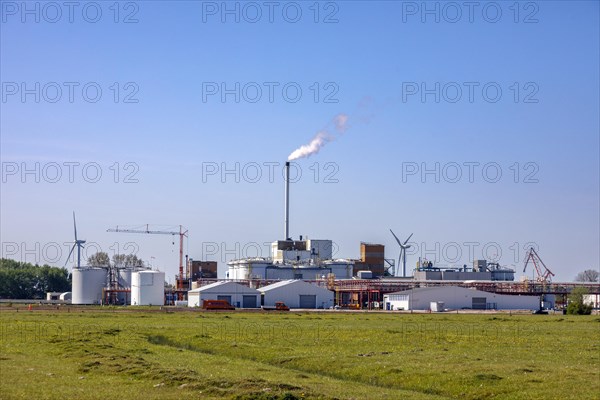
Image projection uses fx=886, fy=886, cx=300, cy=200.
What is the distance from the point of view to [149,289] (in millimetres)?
192000

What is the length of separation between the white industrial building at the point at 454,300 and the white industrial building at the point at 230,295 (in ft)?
86.8

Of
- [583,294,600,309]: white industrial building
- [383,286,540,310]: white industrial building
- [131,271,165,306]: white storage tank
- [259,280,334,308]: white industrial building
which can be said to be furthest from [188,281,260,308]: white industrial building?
[583,294,600,309]: white industrial building

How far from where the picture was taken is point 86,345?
59.2 meters

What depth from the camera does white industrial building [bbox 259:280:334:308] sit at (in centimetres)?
17775

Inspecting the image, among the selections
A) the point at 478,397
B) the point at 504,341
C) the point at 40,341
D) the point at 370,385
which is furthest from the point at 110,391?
the point at 504,341

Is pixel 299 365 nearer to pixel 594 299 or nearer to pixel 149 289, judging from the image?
pixel 149 289

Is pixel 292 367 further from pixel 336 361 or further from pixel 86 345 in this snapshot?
pixel 86 345

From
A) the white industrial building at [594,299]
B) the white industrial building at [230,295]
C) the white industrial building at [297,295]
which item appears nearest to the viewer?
the white industrial building at [230,295]

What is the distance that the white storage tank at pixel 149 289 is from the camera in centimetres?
19175

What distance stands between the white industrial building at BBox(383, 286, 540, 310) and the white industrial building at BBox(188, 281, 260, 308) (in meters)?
26.4

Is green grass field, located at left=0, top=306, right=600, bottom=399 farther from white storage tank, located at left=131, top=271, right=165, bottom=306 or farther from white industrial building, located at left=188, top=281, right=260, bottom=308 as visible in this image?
white storage tank, located at left=131, top=271, right=165, bottom=306

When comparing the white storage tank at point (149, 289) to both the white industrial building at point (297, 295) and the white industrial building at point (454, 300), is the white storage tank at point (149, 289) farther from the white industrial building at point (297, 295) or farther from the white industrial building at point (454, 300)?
the white industrial building at point (454, 300)

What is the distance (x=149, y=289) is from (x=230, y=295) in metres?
24.0

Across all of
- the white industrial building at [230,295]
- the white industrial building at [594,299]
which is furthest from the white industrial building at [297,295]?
the white industrial building at [594,299]
